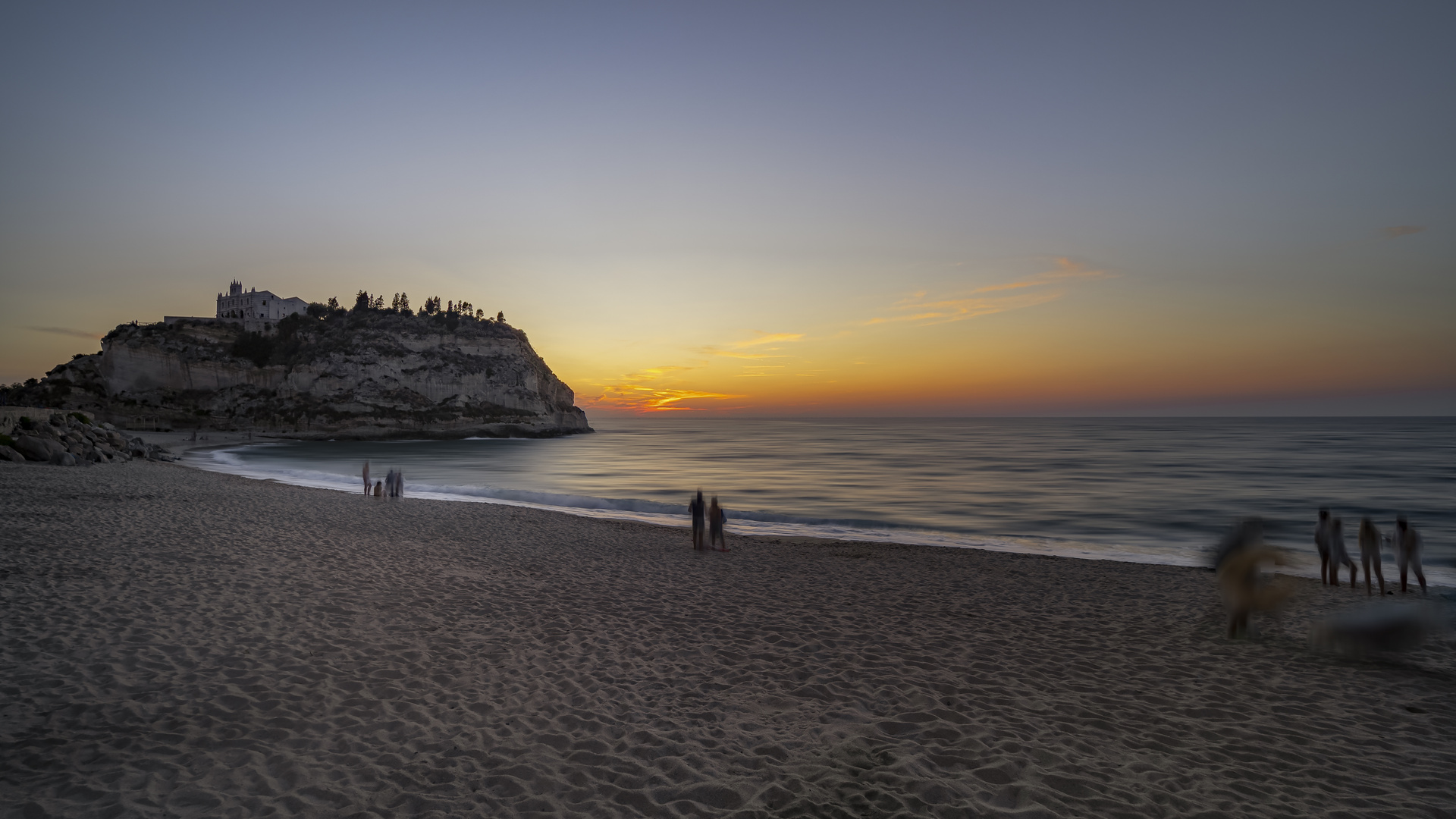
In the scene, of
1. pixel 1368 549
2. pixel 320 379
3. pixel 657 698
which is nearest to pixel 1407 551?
pixel 1368 549

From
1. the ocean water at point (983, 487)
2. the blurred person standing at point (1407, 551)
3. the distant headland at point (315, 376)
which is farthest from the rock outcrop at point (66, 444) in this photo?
the distant headland at point (315, 376)

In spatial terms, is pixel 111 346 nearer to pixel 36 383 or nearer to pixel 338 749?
pixel 36 383

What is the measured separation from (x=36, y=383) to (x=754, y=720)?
109 meters

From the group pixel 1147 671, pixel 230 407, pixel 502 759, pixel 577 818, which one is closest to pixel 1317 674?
pixel 1147 671

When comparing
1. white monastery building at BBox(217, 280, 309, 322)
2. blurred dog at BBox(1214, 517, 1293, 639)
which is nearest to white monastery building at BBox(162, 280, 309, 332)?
white monastery building at BBox(217, 280, 309, 322)

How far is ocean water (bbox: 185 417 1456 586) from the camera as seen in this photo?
818 inches

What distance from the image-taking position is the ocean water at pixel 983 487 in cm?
2077

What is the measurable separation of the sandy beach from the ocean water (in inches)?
396

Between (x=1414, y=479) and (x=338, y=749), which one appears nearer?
(x=338, y=749)

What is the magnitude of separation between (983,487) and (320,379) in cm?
8448

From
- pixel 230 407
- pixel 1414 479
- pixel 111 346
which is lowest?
pixel 1414 479

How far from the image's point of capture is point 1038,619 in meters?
8.86

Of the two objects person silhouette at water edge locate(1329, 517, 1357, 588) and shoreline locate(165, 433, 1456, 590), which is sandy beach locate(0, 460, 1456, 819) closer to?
person silhouette at water edge locate(1329, 517, 1357, 588)

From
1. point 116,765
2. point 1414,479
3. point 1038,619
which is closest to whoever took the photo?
point 116,765
